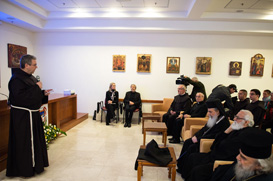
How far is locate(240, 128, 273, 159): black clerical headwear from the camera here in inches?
56.3

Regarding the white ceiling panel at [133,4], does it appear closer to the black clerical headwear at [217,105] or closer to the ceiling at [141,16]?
the ceiling at [141,16]

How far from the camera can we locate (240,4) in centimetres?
477

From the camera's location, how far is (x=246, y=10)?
5.14m

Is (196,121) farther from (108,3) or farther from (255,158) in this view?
(108,3)

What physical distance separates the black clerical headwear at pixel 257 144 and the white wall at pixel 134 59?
4.95 metres

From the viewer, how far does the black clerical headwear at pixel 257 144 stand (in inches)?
56.3

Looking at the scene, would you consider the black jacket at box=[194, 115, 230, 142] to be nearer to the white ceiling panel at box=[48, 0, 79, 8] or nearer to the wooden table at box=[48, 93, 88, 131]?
the wooden table at box=[48, 93, 88, 131]

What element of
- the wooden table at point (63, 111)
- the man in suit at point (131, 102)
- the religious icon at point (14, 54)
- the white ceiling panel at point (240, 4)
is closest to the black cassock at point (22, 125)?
the wooden table at point (63, 111)

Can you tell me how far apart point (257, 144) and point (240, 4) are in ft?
15.6

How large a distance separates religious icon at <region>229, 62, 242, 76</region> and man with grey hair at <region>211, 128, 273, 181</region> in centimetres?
529

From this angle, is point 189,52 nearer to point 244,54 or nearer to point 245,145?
point 244,54

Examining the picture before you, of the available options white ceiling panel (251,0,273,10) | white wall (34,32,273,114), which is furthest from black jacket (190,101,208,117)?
white ceiling panel (251,0,273,10)

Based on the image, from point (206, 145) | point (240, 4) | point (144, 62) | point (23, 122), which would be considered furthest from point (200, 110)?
point (23, 122)

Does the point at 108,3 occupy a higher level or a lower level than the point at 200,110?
higher
